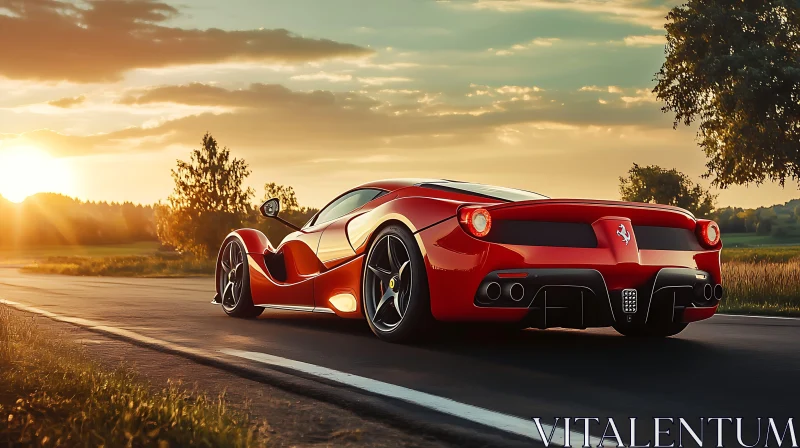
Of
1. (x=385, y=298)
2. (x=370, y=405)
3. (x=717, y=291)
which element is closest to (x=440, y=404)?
(x=370, y=405)

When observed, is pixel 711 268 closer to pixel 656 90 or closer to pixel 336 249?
pixel 336 249

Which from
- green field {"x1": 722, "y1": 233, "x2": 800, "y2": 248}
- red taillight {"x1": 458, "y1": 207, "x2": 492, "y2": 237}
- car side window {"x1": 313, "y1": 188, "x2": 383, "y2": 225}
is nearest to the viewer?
→ red taillight {"x1": 458, "y1": 207, "x2": 492, "y2": 237}

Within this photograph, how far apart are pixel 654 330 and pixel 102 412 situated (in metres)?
4.91

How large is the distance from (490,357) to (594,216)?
118cm

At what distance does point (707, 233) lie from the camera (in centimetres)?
689

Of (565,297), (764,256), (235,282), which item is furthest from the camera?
(764,256)

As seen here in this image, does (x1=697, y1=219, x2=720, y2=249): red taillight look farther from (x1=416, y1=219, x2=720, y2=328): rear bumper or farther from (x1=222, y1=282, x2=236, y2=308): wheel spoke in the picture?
(x1=222, y1=282, x2=236, y2=308): wheel spoke

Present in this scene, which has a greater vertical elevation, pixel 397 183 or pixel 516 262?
pixel 397 183

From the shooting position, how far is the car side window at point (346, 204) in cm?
796

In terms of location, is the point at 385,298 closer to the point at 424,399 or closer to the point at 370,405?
the point at 424,399

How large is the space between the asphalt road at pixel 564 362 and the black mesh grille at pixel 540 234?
2.47 feet

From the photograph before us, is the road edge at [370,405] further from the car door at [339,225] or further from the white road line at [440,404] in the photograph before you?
the car door at [339,225]

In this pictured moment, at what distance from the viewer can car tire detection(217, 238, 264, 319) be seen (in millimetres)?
9297

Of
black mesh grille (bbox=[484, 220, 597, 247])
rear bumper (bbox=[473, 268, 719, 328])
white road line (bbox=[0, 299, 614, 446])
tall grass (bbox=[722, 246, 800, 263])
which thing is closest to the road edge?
white road line (bbox=[0, 299, 614, 446])
